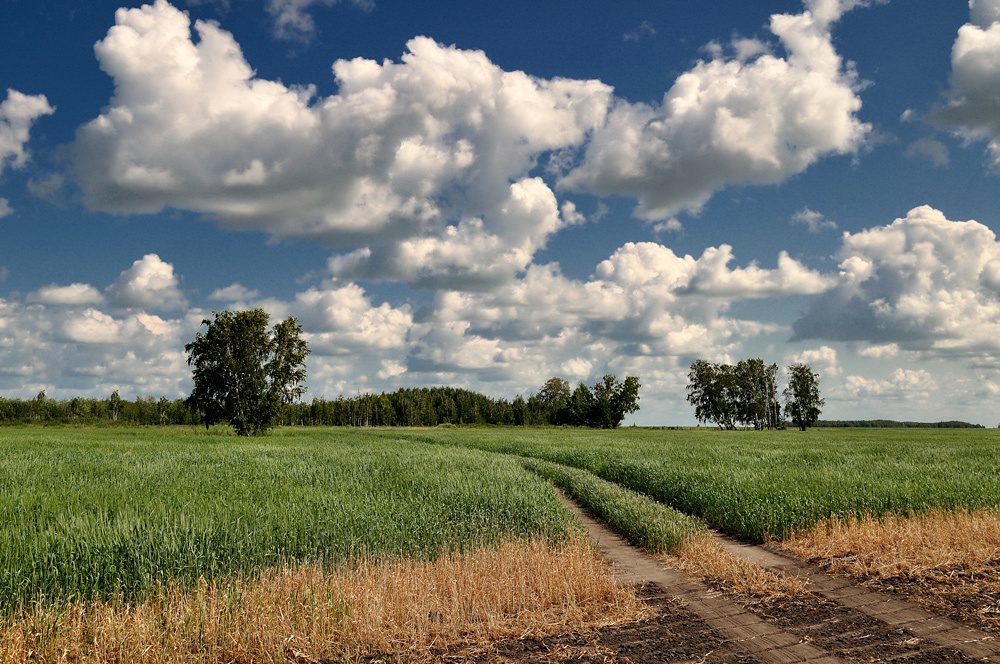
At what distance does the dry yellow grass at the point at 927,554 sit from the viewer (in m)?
8.59

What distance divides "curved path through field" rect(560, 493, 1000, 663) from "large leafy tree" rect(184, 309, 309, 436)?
5662 cm

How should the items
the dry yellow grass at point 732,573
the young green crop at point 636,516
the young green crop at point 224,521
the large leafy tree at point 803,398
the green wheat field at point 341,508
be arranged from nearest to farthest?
the young green crop at point 224,521
the green wheat field at point 341,508
the dry yellow grass at point 732,573
the young green crop at point 636,516
the large leafy tree at point 803,398

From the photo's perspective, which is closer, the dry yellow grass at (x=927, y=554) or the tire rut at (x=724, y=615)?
the tire rut at (x=724, y=615)

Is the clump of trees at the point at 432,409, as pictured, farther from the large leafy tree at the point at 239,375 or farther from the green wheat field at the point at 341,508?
the green wheat field at the point at 341,508

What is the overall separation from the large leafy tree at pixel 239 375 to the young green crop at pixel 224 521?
40.7 metres

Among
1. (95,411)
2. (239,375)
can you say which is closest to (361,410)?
(95,411)

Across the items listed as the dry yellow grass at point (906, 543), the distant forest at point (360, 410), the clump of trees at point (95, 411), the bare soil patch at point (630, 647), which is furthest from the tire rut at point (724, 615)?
the clump of trees at point (95, 411)

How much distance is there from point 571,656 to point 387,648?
7.49 feet

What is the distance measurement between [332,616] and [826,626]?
670cm

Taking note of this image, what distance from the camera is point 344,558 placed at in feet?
30.9

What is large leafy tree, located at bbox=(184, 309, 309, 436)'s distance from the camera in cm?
5928

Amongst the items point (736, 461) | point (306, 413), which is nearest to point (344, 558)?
point (736, 461)

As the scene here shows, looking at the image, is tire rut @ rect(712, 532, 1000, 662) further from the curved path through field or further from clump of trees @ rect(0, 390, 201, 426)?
clump of trees @ rect(0, 390, 201, 426)

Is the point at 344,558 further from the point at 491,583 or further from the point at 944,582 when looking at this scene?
the point at 944,582
